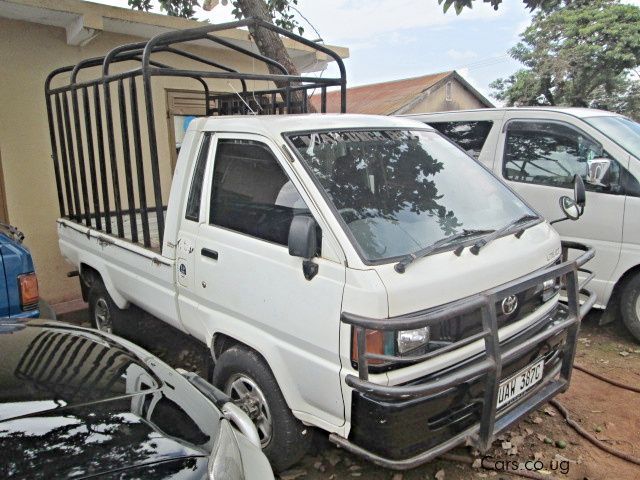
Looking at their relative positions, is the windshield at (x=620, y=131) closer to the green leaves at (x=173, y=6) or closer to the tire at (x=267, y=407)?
the tire at (x=267, y=407)

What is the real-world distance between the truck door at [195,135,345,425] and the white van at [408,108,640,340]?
2831 mm

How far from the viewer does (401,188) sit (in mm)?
2883

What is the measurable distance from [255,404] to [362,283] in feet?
3.67

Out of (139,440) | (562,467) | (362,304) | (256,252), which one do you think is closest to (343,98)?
(256,252)

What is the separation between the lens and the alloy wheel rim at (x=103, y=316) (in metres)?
4.59

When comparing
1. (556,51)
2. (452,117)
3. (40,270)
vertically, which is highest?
(556,51)

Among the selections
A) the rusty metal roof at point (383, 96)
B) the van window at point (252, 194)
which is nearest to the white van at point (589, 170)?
the van window at point (252, 194)

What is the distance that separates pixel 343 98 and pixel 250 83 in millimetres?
3153

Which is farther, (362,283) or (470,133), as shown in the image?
(470,133)

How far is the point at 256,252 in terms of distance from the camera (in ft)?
8.98

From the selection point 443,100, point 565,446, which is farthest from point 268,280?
point 443,100

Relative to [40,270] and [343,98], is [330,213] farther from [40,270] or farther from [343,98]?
[40,270]

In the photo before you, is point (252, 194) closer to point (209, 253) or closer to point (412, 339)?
point (209, 253)

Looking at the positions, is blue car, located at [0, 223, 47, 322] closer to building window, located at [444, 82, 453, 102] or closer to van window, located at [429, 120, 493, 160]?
van window, located at [429, 120, 493, 160]
